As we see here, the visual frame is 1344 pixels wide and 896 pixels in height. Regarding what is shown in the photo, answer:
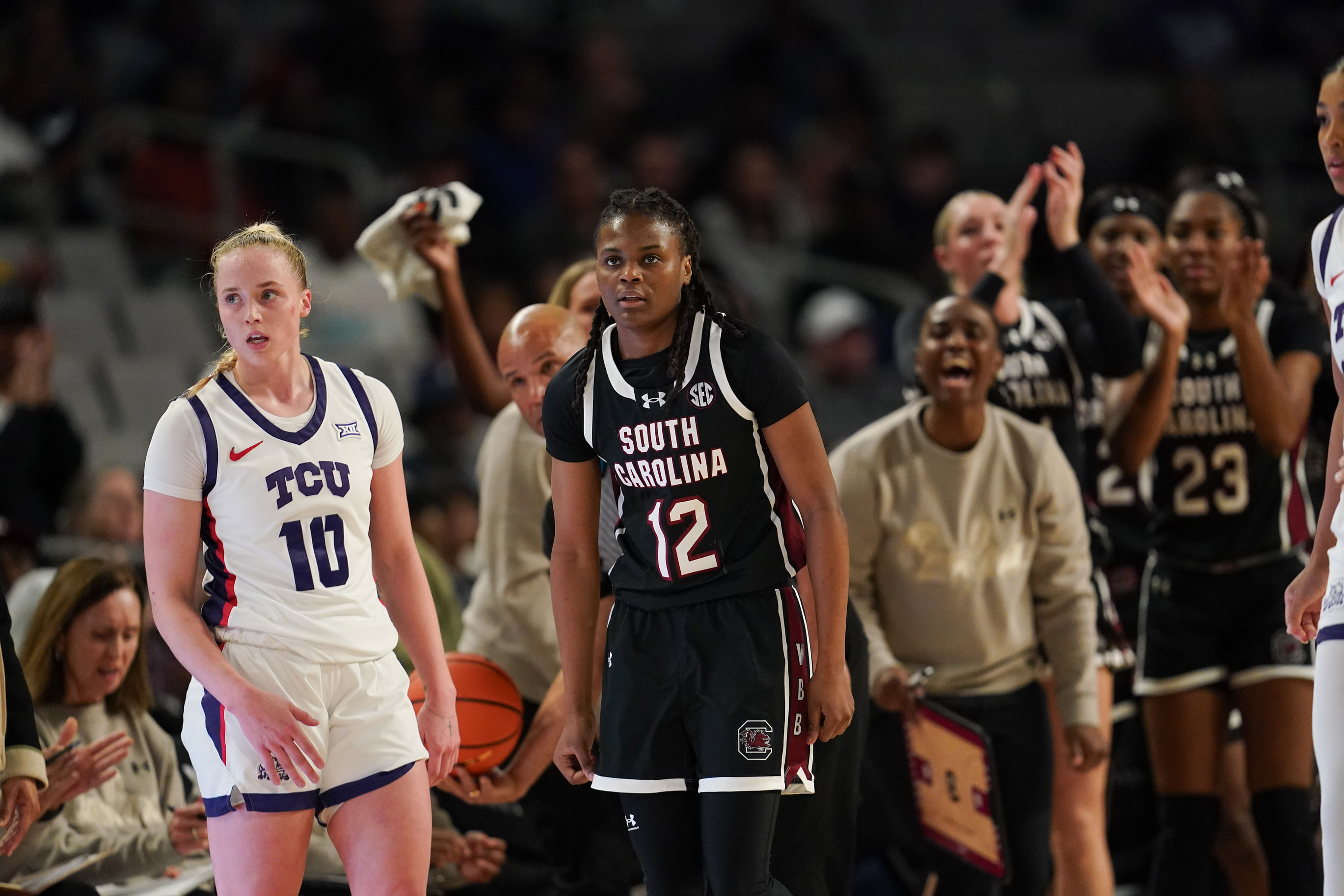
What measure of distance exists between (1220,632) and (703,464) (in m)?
2.24

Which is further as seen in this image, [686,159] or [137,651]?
[686,159]

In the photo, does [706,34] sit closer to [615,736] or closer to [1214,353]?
[1214,353]

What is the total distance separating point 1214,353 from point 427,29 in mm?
7755

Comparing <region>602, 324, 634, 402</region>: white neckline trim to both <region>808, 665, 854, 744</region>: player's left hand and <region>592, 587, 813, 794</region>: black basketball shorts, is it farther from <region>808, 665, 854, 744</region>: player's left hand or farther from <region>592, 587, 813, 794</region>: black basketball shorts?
<region>808, 665, 854, 744</region>: player's left hand

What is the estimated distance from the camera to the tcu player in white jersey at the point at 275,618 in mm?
3430

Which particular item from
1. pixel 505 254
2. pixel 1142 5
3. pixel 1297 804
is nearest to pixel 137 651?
pixel 1297 804

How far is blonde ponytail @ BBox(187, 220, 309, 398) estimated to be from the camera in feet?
11.8

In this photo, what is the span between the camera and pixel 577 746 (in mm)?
3783

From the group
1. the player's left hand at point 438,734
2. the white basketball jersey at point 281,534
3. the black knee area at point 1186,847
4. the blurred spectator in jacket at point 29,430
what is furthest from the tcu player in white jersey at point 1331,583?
the blurred spectator in jacket at point 29,430

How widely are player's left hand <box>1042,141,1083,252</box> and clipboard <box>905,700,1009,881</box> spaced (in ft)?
5.17

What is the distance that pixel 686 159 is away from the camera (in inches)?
462

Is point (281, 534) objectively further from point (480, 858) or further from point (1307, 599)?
point (1307, 599)

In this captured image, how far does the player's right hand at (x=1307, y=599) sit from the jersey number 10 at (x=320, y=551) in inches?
80.7

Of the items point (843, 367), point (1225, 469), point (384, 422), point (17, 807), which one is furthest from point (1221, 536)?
point (843, 367)
